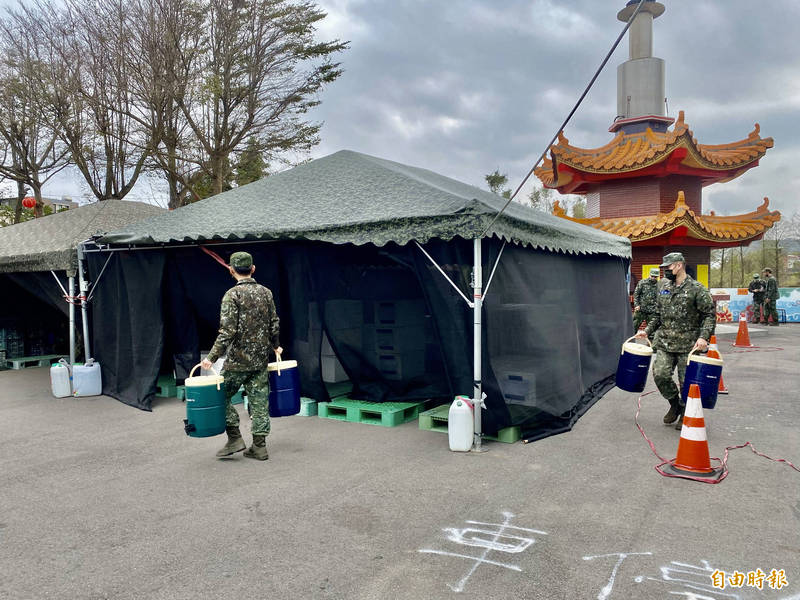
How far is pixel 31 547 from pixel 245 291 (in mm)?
2505

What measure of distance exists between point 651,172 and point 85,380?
56.6 feet

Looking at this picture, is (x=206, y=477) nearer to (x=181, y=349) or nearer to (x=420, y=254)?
(x=420, y=254)

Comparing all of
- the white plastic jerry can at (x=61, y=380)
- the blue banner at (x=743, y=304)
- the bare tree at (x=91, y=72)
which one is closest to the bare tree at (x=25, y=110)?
the bare tree at (x=91, y=72)

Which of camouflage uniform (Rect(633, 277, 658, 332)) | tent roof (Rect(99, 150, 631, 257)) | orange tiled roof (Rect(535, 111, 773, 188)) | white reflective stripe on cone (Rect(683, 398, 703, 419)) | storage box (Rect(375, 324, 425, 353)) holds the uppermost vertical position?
orange tiled roof (Rect(535, 111, 773, 188))

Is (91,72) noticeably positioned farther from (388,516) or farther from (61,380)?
(388,516)

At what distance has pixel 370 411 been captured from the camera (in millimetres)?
6672

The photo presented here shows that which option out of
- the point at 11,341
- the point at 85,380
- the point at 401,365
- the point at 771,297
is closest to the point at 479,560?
the point at 401,365

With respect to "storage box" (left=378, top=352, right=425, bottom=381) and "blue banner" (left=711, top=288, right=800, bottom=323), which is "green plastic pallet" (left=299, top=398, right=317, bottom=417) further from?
"blue banner" (left=711, top=288, right=800, bottom=323)

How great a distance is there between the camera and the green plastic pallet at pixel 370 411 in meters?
6.60

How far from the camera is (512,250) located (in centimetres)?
623

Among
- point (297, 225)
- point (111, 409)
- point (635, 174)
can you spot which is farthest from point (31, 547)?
point (635, 174)

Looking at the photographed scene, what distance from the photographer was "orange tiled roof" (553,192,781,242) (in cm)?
1745

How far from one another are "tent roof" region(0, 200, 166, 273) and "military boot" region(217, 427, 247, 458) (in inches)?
194

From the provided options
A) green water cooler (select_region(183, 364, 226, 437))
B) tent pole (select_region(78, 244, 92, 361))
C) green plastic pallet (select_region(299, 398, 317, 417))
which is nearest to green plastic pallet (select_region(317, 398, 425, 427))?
green plastic pallet (select_region(299, 398, 317, 417))
